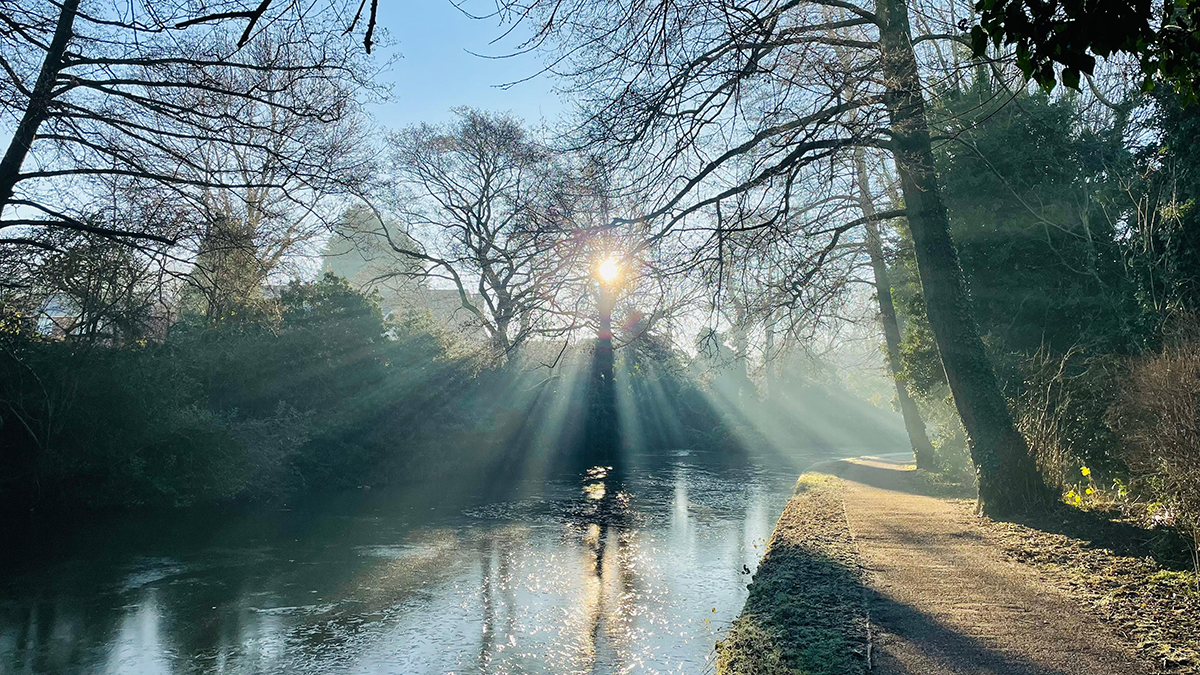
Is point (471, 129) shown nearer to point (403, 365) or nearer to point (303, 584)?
A: point (403, 365)

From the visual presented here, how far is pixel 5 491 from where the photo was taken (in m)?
14.2

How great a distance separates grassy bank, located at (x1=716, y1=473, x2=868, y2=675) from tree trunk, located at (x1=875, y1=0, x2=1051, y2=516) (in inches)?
85.3

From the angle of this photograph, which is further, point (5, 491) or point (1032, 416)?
point (5, 491)

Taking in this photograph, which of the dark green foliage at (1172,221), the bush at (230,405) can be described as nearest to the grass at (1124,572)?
the dark green foliage at (1172,221)

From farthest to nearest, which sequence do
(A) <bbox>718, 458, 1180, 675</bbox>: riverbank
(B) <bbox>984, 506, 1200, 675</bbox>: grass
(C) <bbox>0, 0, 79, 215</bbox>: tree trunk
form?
(C) <bbox>0, 0, 79, 215</bbox>: tree trunk < (B) <bbox>984, 506, 1200, 675</bbox>: grass < (A) <bbox>718, 458, 1180, 675</bbox>: riverbank

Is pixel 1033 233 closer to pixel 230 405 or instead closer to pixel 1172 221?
pixel 1172 221

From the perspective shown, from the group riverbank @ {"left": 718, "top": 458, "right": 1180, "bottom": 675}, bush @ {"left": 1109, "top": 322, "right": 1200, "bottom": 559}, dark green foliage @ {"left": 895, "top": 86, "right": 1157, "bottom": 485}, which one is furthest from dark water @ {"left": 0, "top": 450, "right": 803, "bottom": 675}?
dark green foliage @ {"left": 895, "top": 86, "right": 1157, "bottom": 485}

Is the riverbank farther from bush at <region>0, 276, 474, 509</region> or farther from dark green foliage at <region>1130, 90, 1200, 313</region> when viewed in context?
bush at <region>0, 276, 474, 509</region>

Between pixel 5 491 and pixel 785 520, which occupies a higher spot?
pixel 5 491

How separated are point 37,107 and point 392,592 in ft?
21.4

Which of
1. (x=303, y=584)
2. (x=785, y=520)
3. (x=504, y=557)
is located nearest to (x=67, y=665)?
(x=303, y=584)

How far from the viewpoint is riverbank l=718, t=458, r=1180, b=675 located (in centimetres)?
477

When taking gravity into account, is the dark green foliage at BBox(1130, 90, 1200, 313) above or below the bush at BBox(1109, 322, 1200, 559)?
above

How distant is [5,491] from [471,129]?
17.6 metres
